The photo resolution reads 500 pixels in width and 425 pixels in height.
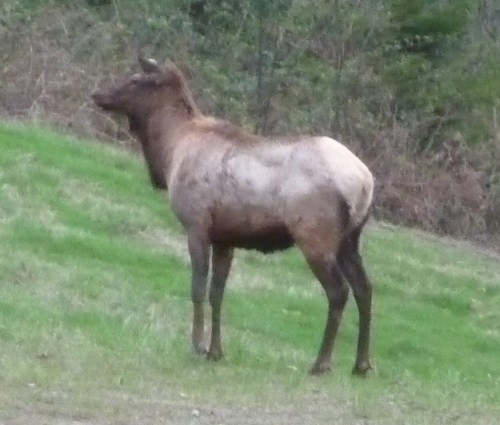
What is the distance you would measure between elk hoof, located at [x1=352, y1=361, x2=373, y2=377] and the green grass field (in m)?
0.15

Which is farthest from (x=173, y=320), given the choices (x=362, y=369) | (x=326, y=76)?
(x=326, y=76)

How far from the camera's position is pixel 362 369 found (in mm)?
10844

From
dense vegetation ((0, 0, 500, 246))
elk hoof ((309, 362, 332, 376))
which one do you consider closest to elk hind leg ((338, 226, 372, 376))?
elk hoof ((309, 362, 332, 376))

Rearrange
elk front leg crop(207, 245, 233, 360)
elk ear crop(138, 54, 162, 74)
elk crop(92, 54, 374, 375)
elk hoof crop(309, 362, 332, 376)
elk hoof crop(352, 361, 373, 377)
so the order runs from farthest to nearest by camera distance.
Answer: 1. elk ear crop(138, 54, 162, 74)
2. elk front leg crop(207, 245, 233, 360)
3. elk hoof crop(352, 361, 373, 377)
4. elk hoof crop(309, 362, 332, 376)
5. elk crop(92, 54, 374, 375)

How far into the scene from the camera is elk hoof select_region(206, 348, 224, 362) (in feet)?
35.5

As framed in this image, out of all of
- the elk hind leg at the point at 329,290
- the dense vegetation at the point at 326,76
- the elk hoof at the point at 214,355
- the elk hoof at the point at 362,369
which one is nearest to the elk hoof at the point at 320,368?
the elk hind leg at the point at 329,290

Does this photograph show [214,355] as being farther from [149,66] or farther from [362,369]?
[149,66]

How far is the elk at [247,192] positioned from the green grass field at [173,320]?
68 centimetres

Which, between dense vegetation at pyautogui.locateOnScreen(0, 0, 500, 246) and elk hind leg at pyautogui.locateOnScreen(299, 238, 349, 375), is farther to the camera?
dense vegetation at pyautogui.locateOnScreen(0, 0, 500, 246)

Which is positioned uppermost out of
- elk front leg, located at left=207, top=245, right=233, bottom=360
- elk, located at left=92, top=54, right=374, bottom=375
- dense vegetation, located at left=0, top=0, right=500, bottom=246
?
elk, located at left=92, top=54, right=374, bottom=375

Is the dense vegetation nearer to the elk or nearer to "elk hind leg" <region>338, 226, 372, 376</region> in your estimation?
the elk

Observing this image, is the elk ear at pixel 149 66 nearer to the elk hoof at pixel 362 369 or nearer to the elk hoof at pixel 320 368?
the elk hoof at pixel 320 368

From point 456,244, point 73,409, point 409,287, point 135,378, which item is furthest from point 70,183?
point 73,409

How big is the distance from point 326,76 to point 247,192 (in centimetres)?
1838
